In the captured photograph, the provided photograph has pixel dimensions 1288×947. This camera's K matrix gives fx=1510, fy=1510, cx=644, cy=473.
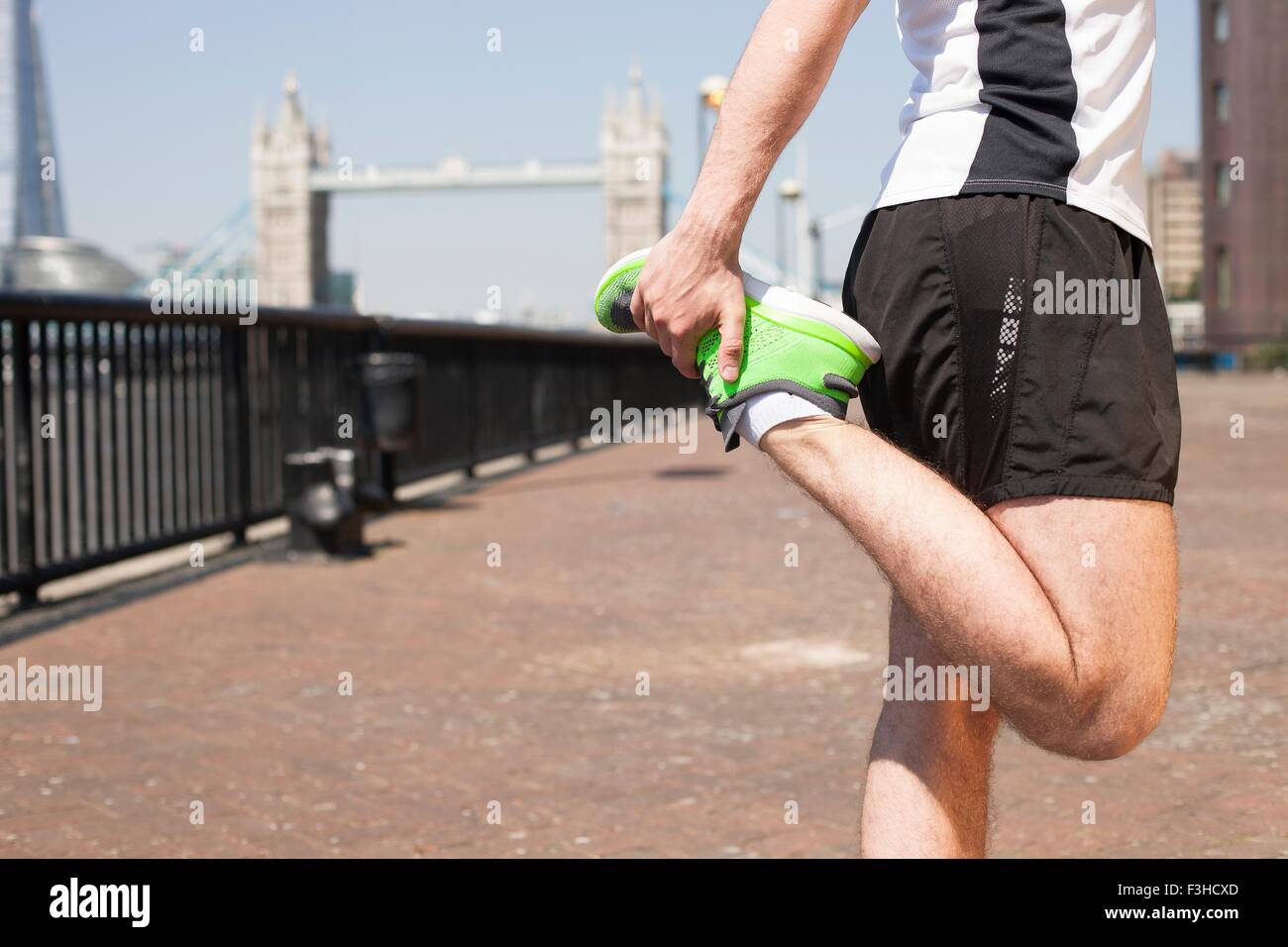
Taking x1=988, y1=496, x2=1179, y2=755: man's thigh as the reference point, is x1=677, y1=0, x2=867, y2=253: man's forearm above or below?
above

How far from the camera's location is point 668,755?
3.59m

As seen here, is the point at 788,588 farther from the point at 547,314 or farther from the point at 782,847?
the point at 547,314

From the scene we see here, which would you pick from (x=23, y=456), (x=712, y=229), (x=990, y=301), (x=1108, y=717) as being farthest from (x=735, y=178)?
(x=23, y=456)

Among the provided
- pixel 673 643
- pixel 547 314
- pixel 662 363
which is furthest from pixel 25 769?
pixel 547 314

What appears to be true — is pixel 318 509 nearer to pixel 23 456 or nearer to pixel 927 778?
pixel 23 456

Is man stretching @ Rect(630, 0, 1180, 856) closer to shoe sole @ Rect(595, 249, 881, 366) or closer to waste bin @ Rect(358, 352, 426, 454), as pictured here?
shoe sole @ Rect(595, 249, 881, 366)

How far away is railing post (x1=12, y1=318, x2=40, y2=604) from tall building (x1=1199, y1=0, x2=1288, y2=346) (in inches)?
1892

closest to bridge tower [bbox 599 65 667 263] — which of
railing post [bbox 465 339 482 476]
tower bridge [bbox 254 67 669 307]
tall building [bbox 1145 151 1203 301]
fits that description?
tower bridge [bbox 254 67 669 307]

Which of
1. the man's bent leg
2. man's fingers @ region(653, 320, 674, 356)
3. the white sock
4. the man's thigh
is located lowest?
the man's bent leg

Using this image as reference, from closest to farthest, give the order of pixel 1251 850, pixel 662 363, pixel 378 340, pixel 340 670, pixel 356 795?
pixel 1251 850
pixel 356 795
pixel 340 670
pixel 378 340
pixel 662 363

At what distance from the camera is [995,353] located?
1721mm

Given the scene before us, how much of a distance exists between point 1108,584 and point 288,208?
11630 cm

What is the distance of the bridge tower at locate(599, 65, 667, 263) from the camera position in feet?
346
